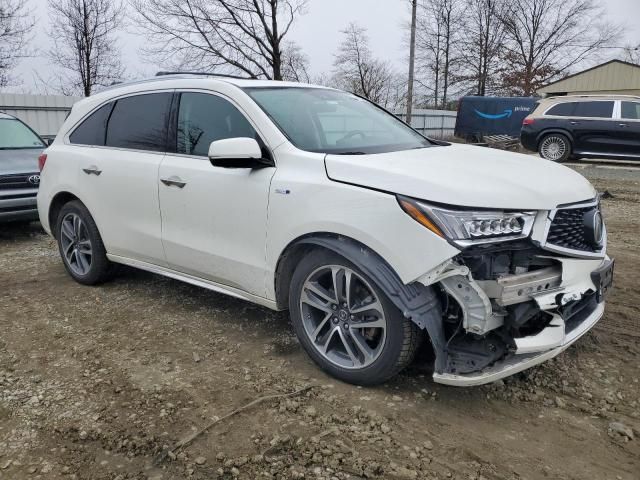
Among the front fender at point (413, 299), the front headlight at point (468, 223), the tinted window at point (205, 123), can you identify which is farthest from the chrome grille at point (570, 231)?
the tinted window at point (205, 123)

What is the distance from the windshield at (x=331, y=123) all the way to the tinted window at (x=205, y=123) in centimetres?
19

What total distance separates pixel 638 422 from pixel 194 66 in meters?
28.5

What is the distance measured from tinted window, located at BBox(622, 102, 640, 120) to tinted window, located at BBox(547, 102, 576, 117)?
1178mm

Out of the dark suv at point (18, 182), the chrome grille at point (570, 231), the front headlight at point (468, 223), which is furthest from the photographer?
the dark suv at point (18, 182)

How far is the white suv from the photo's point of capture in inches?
103

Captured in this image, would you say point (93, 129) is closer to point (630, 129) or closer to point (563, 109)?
point (563, 109)

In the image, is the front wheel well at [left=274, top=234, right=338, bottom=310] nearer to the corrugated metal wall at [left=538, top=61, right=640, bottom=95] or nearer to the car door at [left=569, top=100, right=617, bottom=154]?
the car door at [left=569, top=100, right=617, bottom=154]

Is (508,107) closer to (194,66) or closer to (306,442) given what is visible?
(194,66)

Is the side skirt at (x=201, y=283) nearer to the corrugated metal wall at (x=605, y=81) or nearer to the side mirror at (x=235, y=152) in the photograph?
the side mirror at (x=235, y=152)

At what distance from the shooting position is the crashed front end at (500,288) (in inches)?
102

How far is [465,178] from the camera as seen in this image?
276 cm

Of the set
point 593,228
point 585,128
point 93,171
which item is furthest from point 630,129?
point 93,171

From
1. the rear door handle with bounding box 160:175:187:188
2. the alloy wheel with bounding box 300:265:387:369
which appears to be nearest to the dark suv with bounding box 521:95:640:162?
the rear door handle with bounding box 160:175:187:188

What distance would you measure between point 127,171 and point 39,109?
1267cm
